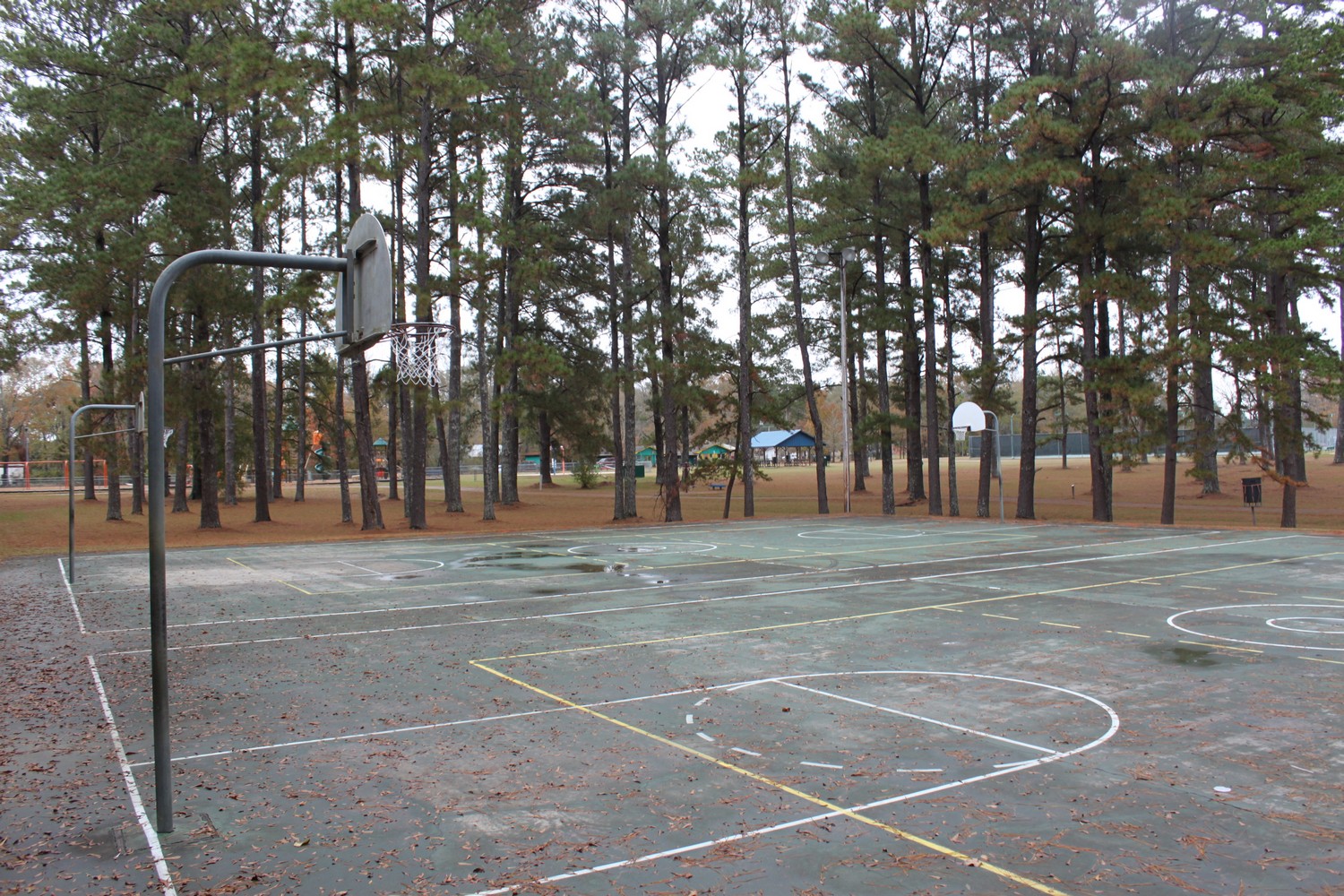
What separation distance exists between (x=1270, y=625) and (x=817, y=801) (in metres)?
7.61

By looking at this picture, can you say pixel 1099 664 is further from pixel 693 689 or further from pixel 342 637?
pixel 342 637

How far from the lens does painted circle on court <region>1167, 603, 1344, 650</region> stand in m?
9.26

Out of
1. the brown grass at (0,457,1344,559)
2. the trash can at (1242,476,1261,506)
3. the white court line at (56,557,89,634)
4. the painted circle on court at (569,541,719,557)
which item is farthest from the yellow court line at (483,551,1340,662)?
the trash can at (1242,476,1261,506)

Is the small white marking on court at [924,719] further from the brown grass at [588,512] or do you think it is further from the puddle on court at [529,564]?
the brown grass at [588,512]

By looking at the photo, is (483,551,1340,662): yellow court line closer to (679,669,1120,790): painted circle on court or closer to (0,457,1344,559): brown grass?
(679,669,1120,790): painted circle on court

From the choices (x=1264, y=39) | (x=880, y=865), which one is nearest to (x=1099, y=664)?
(x=880, y=865)

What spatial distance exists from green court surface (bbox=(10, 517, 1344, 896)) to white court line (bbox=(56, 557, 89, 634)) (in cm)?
12

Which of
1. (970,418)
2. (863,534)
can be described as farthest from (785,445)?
(863,534)

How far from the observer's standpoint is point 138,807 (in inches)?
209

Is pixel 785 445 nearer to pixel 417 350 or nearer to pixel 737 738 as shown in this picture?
pixel 417 350

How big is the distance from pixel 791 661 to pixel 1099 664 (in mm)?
2811

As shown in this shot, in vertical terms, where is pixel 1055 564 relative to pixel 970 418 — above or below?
below

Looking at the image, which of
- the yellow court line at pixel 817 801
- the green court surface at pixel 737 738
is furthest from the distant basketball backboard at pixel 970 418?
the yellow court line at pixel 817 801

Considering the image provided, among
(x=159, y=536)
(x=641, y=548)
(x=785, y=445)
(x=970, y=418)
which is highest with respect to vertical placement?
(x=970, y=418)
